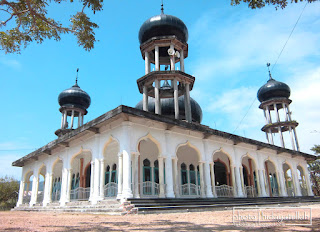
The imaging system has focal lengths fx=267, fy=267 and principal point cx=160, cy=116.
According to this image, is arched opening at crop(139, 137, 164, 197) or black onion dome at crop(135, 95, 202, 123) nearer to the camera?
arched opening at crop(139, 137, 164, 197)

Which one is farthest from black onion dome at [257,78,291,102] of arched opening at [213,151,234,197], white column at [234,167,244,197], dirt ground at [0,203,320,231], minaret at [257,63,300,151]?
dirt ground at [0,203,320,231]

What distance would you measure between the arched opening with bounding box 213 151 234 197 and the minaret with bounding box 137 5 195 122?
3.51 m

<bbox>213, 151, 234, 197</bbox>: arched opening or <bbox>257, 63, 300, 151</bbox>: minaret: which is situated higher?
<bbox>257, 63, 300, 151</bbox>: minaret

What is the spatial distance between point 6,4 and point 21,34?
1.51 m

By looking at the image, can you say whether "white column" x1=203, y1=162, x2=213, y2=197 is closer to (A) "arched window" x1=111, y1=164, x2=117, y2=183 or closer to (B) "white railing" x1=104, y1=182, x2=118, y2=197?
(B) "white railing" x1=104, y1=182, x2=118, y2=197

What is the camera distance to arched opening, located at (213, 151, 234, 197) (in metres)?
16.4

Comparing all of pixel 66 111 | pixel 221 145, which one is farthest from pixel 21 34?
pixel 66 111

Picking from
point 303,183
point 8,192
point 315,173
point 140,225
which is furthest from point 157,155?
point 315,173

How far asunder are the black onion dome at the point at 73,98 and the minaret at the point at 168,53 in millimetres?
11870

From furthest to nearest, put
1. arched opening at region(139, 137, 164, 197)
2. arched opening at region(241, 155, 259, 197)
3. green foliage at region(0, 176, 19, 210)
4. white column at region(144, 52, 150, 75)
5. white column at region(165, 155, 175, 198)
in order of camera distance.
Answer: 1. green foliage at region(0, 176, 19, 210)
2. white column at region(144, 52, 150, 75)
3. arched opening at region(241, 155, 259, 197)
4. arched opening at region(139, 137, 164, 197)
5. white column at region(165, 155, 175, 198)

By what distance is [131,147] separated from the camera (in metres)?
12.2

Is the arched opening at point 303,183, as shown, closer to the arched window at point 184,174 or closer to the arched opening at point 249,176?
the arched opening at point 249,176

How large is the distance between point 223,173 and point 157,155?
7.54 m

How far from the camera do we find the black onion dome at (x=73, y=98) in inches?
1191
